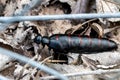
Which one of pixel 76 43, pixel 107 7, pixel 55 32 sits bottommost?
pixel 76 43

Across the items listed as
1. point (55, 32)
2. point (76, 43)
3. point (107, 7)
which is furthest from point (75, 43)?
point (107, 7)

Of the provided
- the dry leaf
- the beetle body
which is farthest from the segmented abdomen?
the dry leaf

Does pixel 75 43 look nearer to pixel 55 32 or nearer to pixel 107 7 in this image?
pixel 55 32

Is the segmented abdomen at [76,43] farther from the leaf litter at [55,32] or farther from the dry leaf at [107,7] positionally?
the dry leaf at [107,7]

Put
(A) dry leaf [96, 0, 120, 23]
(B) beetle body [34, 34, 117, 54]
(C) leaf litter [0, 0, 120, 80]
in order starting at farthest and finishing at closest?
1. (A) dry leaf [96, 0, 120, 23]
2. (B) beetle body [34, 34, 117, 54]
3. (C) leaf litter [0, 0, 120, 80]

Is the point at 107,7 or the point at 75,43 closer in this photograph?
the point at 75,43

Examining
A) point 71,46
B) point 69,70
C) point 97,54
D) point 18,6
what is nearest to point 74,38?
point 71,46

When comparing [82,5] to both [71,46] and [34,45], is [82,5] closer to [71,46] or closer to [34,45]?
[71,46]

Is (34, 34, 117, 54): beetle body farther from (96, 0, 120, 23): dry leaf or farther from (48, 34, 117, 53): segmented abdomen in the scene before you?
(96, 0, 120, 23): dry leaf
